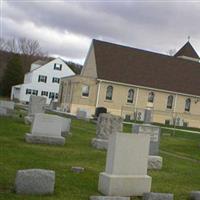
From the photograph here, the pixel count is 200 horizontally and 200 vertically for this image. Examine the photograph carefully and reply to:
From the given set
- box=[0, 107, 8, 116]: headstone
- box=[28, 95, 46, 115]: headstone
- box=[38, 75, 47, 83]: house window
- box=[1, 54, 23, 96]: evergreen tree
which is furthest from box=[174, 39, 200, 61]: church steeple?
box=[28, 95, 46, 115]: headstone

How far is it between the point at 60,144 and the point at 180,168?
4.67m

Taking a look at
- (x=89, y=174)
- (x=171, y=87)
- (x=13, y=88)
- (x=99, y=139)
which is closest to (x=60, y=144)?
(x=99, y=139)

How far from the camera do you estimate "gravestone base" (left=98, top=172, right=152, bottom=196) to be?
9953mm

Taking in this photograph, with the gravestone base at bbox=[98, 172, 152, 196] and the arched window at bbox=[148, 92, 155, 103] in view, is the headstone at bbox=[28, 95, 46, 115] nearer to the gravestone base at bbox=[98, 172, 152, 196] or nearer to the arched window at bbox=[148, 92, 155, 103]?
the gravestone base at bbox=[98, 172, 152, 196]

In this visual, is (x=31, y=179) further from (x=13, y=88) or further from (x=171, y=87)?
(x=13, y=88)

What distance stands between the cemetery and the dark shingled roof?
37075 mm

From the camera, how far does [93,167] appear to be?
13570 mm

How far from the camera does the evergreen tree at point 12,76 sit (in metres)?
92.6

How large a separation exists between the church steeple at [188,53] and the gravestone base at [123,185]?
63176 mm

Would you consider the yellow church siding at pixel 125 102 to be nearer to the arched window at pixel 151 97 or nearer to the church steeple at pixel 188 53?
the arched window at pixel 151 97

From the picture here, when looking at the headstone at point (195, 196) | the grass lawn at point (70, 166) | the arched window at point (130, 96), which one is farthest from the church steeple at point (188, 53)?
the headstone at point (195, 196)

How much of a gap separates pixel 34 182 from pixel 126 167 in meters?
1.93

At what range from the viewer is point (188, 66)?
209 ft

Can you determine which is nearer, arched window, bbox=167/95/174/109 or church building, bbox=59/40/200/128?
church building, bbox=59/40/200/128
